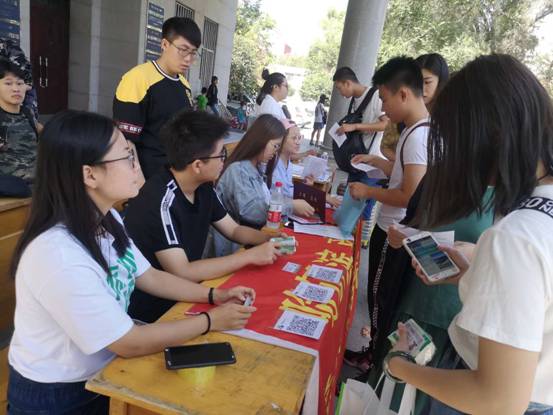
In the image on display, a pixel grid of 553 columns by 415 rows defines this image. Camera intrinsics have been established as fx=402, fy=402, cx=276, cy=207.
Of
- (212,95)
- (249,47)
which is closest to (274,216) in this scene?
(212,95)

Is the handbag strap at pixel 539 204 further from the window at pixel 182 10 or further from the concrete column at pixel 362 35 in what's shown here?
the window at pixel 182 10

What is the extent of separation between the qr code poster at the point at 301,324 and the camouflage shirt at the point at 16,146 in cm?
200

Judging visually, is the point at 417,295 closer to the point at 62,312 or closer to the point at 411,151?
the point at 411,151

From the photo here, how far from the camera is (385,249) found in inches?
89.4

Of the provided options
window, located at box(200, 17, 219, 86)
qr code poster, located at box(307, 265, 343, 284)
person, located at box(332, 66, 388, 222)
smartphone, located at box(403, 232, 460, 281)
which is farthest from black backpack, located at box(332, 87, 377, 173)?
window, located at box(200, 17, 219, 86)

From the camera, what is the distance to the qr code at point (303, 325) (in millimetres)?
1346

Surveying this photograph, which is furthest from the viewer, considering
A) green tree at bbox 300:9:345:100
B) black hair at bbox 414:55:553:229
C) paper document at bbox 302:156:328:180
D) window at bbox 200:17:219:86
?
green tree at bbox 300:9:345:100

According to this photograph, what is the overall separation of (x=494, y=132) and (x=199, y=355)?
91 cm

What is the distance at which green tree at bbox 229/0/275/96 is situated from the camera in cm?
2048

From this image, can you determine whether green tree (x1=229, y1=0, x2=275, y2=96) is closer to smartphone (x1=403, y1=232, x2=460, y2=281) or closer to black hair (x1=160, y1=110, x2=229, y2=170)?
black hair (x1=160, y1=110, x2=229, y2=170)

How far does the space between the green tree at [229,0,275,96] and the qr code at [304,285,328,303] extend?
18.7 metres

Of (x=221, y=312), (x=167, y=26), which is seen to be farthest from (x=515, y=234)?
(x=167, y=26)

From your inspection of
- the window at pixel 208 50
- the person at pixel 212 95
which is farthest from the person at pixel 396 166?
the window at pixel 208 50

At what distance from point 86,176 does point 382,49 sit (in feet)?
55.4
